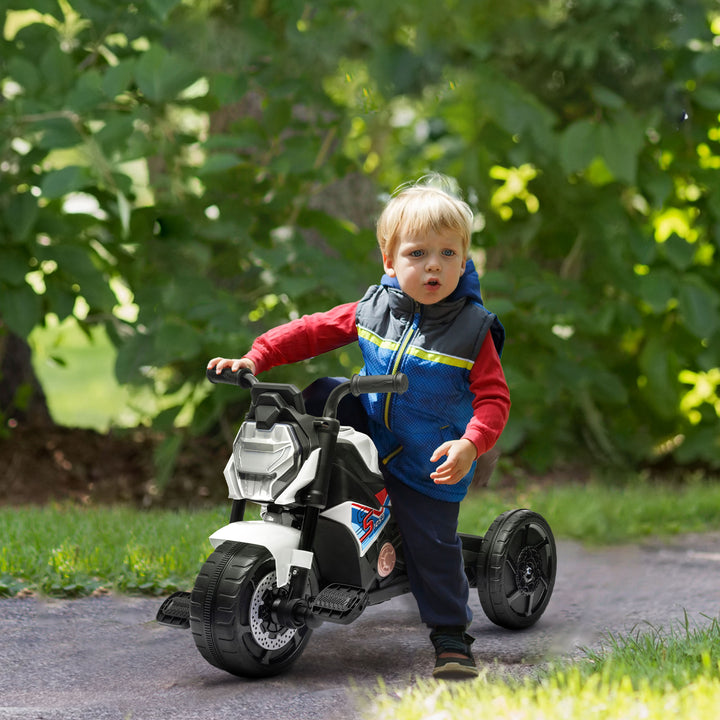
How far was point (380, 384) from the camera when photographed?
270 centimetres

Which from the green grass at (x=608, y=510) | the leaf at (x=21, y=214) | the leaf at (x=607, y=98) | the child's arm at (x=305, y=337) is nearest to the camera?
the child's arm at (x=305, y=337)

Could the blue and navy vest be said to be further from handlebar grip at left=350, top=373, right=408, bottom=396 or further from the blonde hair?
handlebar grip at left=350, top=373, right=408, bottom=396

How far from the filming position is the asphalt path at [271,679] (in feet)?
8.78


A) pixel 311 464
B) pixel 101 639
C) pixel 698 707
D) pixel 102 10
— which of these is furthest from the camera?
pixel 102 10

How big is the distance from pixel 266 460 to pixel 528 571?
1.19 meters

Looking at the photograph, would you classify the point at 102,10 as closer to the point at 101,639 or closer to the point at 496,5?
the point at 496,5

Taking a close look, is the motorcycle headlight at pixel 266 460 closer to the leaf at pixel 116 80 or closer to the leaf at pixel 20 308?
the leaf at pixel 116 80

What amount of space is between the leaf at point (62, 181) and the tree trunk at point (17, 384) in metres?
2.23

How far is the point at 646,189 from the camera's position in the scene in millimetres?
6059

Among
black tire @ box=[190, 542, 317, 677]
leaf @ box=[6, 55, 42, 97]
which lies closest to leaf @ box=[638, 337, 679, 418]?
leaf @ box=[6, 55, 42, 97]

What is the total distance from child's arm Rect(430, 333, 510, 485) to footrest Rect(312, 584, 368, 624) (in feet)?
1.33

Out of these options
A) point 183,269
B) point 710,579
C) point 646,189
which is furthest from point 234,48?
point 710,579

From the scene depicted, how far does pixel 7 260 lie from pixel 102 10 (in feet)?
4.16

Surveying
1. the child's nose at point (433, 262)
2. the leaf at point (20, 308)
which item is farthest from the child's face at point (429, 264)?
the leaf at point (20, 308)
